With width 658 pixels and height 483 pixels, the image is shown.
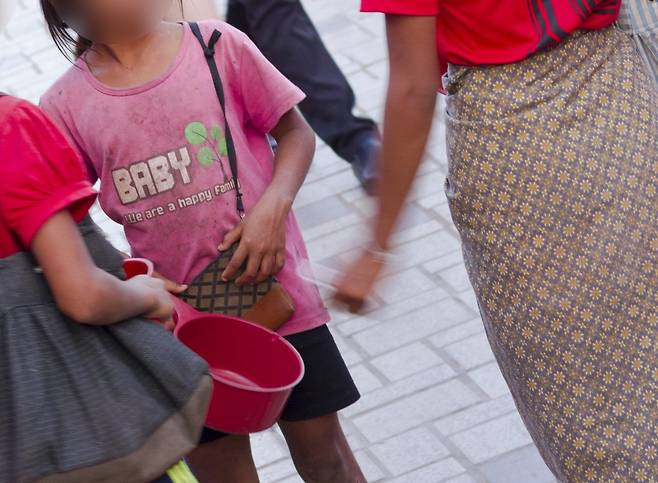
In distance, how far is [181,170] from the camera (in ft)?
8.56

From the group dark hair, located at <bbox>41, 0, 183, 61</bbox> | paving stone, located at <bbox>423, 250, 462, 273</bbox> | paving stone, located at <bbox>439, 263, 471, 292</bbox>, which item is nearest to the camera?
dark hair, located at <bbox>41, 0, 183, 61</bbox>

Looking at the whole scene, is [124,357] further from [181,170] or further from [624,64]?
[624,64]

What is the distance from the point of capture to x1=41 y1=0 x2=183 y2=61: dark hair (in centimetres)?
253

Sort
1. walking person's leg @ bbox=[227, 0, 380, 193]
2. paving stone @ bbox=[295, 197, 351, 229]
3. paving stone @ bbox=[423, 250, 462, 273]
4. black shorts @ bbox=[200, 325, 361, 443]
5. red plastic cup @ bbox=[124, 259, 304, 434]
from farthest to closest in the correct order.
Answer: paving stone @ bbox=[295, 197, 351, 229] < walking person's leg @ bbox=[227, 0, 380, 193] < paving stone @ bbox=[423, 250, 462, 273] < black shorts @ bbox=[200, 325, 361, 443] < red plastic cup @ bbox=[124, 259, 304, 434]

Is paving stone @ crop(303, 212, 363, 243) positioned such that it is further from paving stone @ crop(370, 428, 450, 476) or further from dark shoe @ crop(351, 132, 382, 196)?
paving stone @ crop(370, 428, 450, 476)

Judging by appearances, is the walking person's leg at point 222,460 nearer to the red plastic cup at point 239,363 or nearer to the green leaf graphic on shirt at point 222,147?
the red plastic cup at point 239,363

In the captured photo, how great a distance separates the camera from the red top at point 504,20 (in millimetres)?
2297

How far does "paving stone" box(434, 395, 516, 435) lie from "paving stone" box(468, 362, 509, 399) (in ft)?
0.12

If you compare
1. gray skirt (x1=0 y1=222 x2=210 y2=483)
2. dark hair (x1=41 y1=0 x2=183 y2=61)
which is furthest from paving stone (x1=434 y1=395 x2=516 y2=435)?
gray skirt (x1=0 y1=222 x2=210 y2=483)

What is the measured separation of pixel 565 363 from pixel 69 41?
122 cm

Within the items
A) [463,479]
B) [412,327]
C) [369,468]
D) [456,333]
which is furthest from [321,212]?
[463,479]

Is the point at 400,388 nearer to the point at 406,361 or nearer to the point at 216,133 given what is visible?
the point at 406,361

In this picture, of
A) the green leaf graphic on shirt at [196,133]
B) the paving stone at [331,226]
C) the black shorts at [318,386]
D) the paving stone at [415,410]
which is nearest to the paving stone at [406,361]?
the paving stone at [415,410]

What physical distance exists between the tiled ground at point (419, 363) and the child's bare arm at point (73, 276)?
652mm
